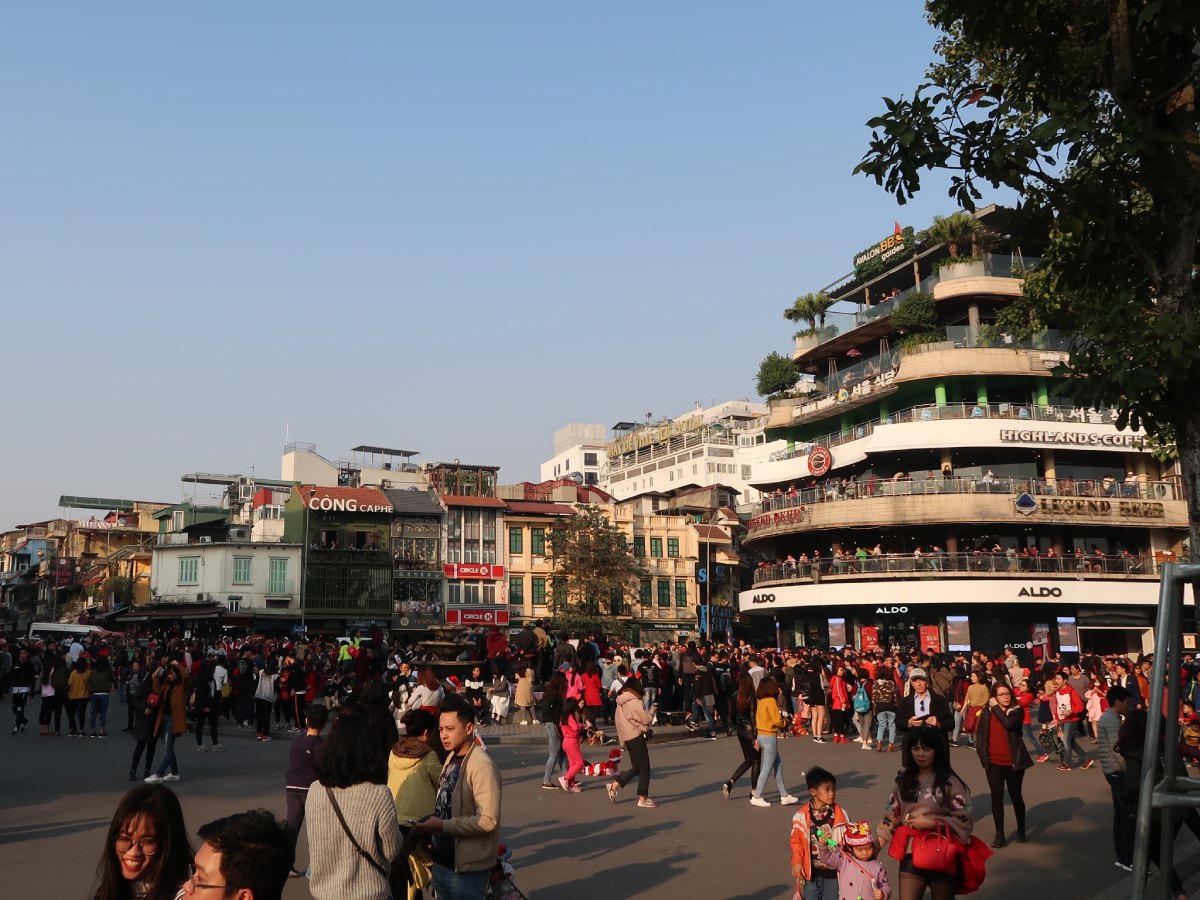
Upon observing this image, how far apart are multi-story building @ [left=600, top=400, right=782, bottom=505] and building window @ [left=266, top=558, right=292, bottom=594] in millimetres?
33683

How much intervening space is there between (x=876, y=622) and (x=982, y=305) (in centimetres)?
1525

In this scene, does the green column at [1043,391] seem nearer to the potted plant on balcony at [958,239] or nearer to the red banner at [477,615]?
the potted plant on balcony at [958,239]

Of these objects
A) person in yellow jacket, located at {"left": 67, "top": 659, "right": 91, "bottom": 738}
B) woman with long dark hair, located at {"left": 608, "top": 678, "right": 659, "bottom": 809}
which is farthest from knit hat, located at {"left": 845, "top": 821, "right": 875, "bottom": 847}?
person in yellow jacket, located at {"left": 67, "top": 659, "right": 91, "bottom": 738}

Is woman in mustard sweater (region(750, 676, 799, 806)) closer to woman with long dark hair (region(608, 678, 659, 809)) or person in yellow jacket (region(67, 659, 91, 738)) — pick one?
woman with long dark hair (region(608, 678, 659, 809))

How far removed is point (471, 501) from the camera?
2539 inches

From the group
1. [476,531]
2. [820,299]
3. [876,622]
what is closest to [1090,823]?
[876,622]

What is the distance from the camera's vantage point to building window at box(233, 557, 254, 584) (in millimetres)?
61625

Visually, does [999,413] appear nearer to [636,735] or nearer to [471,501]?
[471,501]

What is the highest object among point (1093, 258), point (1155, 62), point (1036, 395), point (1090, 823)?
point (1036, 395)

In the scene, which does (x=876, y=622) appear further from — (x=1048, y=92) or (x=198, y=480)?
(x=198, y=480)

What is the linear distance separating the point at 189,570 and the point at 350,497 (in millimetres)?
10400

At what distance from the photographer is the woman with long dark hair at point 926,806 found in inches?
269

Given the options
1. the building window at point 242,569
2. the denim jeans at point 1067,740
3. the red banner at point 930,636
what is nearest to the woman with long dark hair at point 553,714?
the denim jeans at point 1067,740

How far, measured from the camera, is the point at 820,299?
56.5 metres
